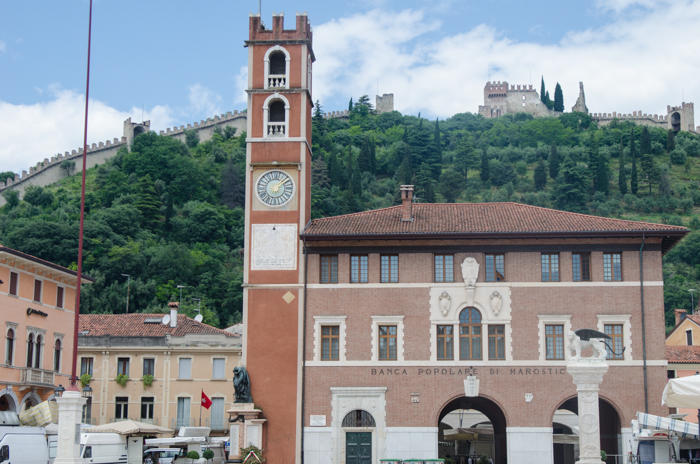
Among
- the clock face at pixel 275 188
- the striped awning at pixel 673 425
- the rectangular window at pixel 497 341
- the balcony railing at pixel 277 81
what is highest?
the balcony railing at pixel 277 81

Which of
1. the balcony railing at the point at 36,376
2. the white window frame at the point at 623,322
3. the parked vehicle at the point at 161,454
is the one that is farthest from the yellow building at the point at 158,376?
the white window frame at the point at 623,322

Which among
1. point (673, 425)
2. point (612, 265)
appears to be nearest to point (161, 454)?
point (612, 265)

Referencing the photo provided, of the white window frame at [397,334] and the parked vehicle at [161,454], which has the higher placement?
the white window frame at [397,334]

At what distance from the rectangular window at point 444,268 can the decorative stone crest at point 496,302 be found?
1795mm

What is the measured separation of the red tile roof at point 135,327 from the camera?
169 ft

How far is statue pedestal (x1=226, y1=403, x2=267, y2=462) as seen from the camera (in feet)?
109

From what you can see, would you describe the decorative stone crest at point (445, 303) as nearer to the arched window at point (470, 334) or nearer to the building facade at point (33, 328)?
the arched window at point (470, 334)

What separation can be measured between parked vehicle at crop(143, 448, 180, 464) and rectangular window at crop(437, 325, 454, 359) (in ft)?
46.9

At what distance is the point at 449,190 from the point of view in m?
128

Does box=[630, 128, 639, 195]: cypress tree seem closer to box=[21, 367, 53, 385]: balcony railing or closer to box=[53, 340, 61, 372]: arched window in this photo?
box=[53, 340, 61, 372]: arched window

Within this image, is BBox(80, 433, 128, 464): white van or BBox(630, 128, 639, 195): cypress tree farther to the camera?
BBox(630, 128, 639, 195): cypress tree

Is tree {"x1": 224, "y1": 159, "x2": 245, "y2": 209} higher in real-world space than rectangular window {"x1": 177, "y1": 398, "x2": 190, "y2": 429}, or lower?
higher

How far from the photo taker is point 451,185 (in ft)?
424

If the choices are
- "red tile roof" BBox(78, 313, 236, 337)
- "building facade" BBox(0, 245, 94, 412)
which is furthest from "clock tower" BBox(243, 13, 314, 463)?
"red tile roof" BBox(78, 313, 236, 337)
